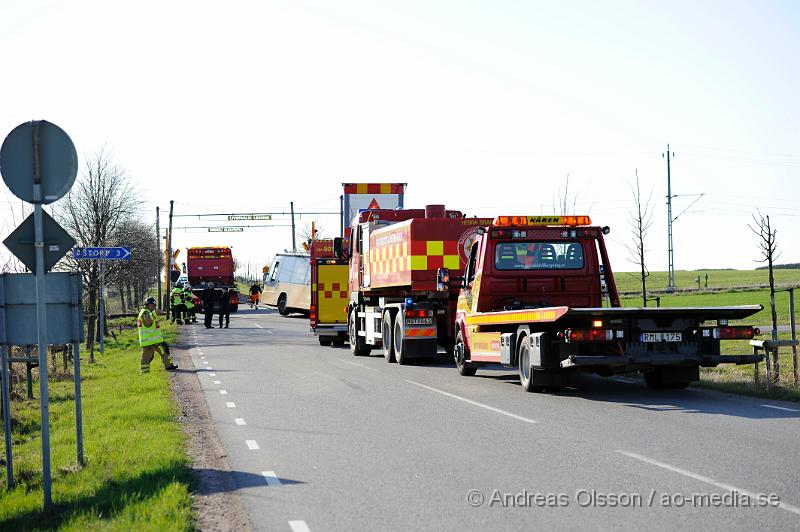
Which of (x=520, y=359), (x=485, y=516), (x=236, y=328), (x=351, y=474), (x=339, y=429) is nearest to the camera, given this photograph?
(x=485, y=516)

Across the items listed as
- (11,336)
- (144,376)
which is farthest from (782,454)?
(144,376)

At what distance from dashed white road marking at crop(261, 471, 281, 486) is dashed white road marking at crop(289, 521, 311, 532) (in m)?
1.47

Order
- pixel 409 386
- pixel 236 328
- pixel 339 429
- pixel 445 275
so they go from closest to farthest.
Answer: pixel 339 429 → pixel 409 386 → pixel 445 275 → pixel 236 328

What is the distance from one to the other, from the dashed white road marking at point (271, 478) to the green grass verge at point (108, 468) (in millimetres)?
670

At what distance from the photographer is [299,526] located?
6.68m

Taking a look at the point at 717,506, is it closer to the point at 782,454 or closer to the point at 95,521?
the point at 782,454

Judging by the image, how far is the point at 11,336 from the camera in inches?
338

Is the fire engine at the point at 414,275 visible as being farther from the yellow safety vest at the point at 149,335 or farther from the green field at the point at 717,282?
the green field at the point at 717,282

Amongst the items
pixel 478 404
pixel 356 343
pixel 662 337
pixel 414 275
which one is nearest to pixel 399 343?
pixel 414 275

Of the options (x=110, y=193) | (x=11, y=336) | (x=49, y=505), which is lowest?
(x=49, y=505)

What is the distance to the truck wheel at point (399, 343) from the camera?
21.6 meters

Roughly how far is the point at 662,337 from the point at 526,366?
214 centimetres

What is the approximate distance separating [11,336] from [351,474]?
3154mm

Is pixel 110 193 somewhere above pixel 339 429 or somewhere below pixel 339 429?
above
